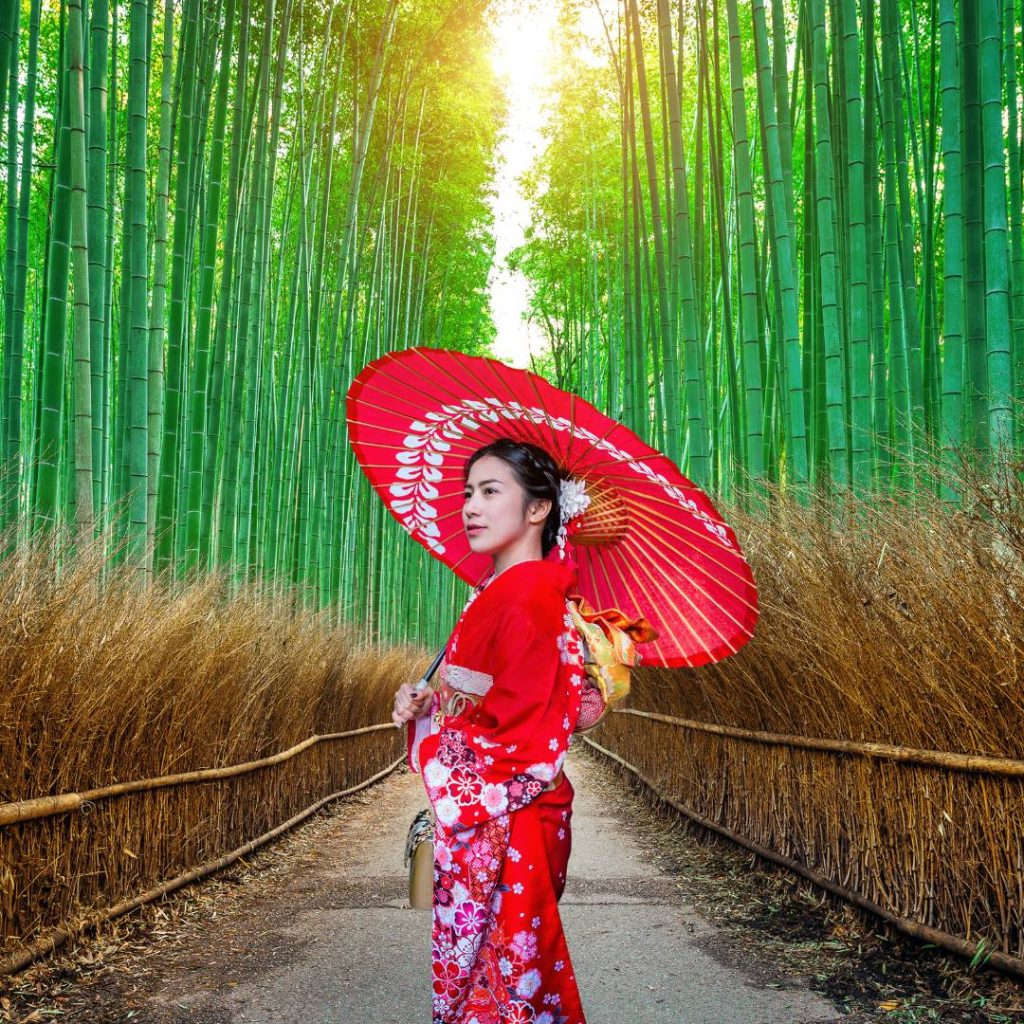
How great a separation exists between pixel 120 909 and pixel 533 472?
2.01 metres

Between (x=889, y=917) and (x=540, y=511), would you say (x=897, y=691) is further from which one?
(x=540, y=511)

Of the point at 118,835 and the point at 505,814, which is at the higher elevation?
the point at 505,814

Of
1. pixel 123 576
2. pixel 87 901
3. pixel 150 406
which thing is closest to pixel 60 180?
pixel 150 406

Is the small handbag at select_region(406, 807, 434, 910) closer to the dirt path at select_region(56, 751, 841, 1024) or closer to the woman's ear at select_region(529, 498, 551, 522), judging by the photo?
the woman's ear at select_region(529, 498, 551, 522)

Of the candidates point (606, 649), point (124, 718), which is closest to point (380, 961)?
point (124, 718)

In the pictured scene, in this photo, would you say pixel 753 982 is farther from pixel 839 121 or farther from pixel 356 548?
pixel 356 548

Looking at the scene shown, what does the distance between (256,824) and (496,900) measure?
328 centimetres

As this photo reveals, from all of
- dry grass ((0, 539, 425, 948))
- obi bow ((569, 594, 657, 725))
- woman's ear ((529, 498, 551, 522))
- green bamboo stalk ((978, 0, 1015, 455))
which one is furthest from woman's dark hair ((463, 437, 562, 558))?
green bamboo stalk ((978, 0, 1015, 455))

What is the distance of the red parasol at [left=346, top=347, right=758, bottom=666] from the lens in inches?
71.3

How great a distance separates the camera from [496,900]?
1.52m

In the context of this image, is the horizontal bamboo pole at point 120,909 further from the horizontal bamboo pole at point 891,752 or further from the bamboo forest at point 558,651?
the horizontal bamboo pole at point 891,752

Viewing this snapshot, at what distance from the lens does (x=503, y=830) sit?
152 cm

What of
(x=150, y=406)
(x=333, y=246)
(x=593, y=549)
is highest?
(x=333, y=246)

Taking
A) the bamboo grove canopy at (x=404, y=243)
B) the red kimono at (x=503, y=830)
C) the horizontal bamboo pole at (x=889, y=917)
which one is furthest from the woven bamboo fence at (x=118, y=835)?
the horizontal bamboo pole at (x=889, y=917)
